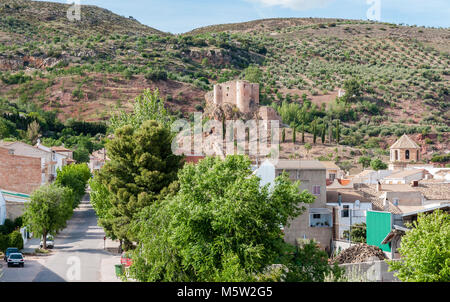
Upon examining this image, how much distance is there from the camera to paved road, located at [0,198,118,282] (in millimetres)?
20344

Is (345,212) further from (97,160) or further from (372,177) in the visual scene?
(97,160)

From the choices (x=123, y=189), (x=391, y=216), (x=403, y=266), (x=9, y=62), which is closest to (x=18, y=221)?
(x=123, y=189)

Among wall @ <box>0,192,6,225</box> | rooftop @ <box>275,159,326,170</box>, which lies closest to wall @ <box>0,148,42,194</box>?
wall @ <box>0,192,6,225</box>

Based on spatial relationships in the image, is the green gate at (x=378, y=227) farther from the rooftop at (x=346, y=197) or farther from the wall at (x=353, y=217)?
the rooftop at (x=346, y=197)

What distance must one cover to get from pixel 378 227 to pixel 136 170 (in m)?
10.6

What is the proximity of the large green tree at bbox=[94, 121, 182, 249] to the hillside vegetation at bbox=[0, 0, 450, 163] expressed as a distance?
1984 inches

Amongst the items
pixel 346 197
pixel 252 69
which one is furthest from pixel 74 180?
pixel 252 69

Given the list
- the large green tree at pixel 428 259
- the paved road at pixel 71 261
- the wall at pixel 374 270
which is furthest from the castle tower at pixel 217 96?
the large green tree at pixel 428 259

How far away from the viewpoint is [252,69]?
344ft

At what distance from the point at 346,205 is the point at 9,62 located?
9021 centimetres

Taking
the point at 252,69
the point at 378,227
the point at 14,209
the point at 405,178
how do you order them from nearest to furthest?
the point at 378,227, the point at 14,209, the point at 405,178, the point at 252,69

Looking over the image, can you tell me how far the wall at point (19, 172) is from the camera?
1508 inches
